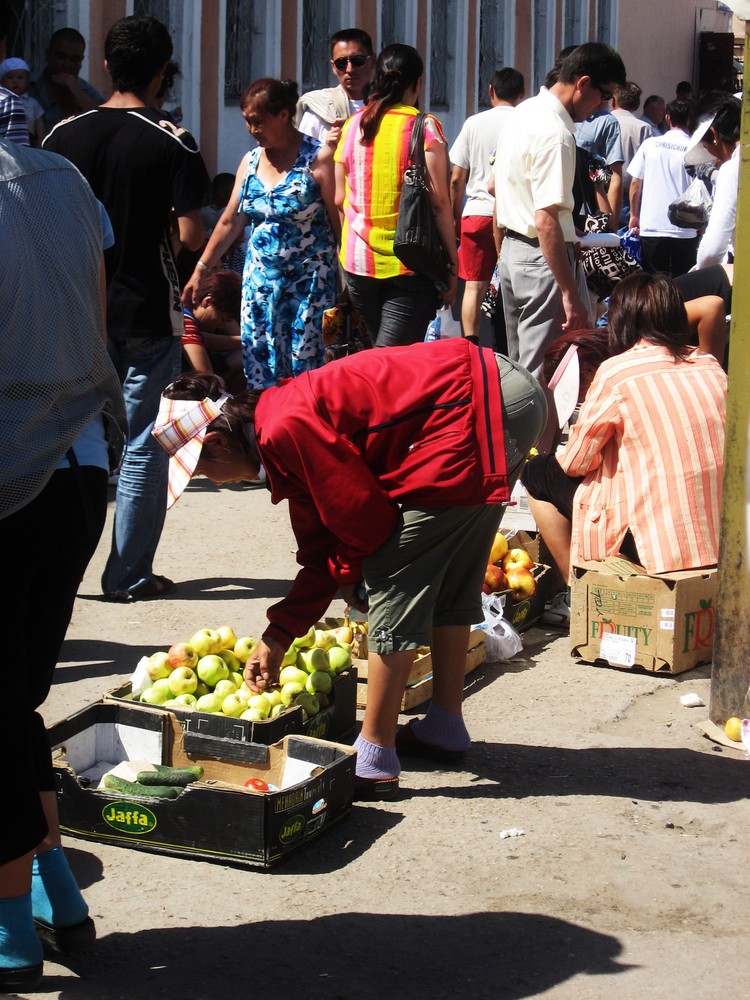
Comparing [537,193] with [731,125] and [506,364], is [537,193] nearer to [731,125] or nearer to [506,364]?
[731,125]

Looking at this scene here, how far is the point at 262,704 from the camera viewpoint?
4211mm

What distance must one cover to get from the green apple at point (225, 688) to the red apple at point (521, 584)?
1.72m

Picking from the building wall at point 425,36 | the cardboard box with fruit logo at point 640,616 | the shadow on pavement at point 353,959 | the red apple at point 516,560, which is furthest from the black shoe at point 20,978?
the building wall at point 425,36

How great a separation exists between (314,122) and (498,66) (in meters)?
11.2

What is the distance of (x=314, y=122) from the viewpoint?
8625mm

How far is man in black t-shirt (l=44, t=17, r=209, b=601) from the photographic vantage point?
5.63m

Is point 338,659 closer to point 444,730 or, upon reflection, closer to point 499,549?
point 444,730

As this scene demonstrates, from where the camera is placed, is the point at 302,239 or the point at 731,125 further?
the point at 731,125

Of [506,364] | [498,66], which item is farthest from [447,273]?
[498,66]

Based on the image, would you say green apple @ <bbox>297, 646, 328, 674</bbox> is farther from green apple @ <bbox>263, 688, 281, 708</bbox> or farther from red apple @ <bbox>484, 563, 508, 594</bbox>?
red apple @ <bbox>484, 563, 508, 594</bbox>

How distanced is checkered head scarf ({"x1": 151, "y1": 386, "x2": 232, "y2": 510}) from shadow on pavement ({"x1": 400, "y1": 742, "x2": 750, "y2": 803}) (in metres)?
1.22

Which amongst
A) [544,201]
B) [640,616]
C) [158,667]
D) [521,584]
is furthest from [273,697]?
[544,201]

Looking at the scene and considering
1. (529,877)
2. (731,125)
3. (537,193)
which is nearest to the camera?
(529,877)

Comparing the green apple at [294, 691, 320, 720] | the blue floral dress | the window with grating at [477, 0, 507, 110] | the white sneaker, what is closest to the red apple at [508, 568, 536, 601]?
the white sneaker
